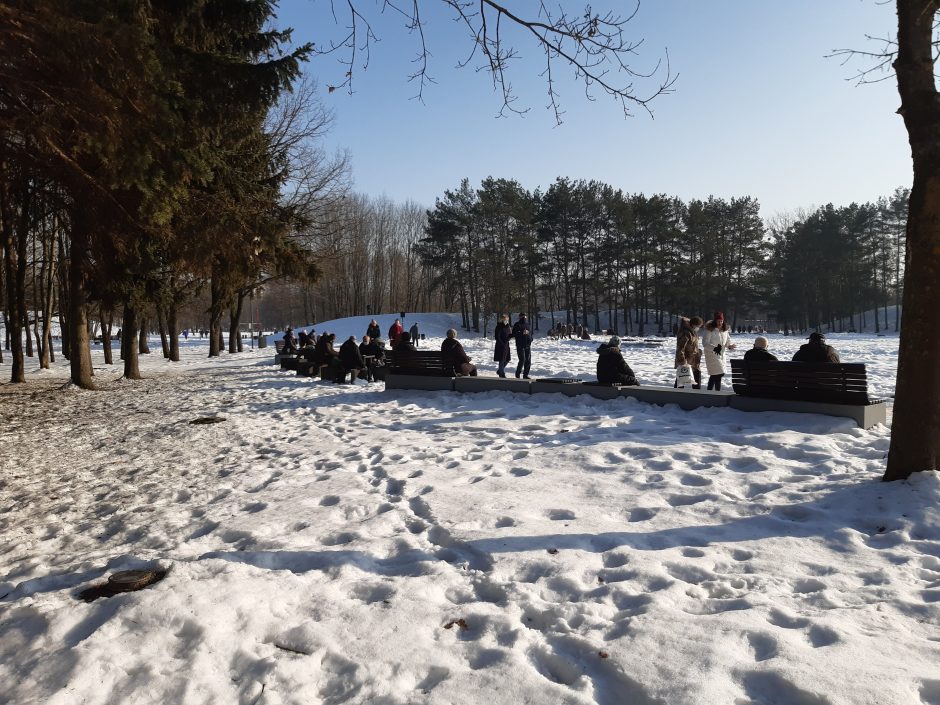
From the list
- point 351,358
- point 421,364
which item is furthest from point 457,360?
point 351,358

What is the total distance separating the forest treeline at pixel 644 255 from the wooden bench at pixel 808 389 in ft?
133

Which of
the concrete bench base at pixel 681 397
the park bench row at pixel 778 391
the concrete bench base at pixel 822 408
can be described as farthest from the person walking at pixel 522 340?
the concrete bench base at pixel 822 408

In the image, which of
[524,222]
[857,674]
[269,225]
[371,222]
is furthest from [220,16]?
[371,222]

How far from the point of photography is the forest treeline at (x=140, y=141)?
621cm

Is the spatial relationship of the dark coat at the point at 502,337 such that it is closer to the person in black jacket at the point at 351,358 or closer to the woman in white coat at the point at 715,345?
the person in black jacket at the point at 351,358

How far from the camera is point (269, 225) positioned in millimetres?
11867

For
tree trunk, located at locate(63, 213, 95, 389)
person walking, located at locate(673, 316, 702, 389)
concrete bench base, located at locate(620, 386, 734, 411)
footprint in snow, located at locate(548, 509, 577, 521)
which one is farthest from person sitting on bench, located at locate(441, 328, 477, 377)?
tree trunk, located at locate(63, 213, 95, 389)

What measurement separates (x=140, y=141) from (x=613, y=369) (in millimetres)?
7902

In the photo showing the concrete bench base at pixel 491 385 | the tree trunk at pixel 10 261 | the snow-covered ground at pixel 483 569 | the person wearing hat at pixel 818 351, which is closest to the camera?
the snow-covered ground at pixel 483 569

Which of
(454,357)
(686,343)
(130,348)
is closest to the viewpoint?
(686,343)

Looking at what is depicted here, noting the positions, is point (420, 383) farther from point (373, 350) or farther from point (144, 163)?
point (144, 163)

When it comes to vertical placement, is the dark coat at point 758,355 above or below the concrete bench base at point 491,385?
above

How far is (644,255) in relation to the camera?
55844 millimetres

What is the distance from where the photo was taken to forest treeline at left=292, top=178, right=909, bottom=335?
52594 mm
